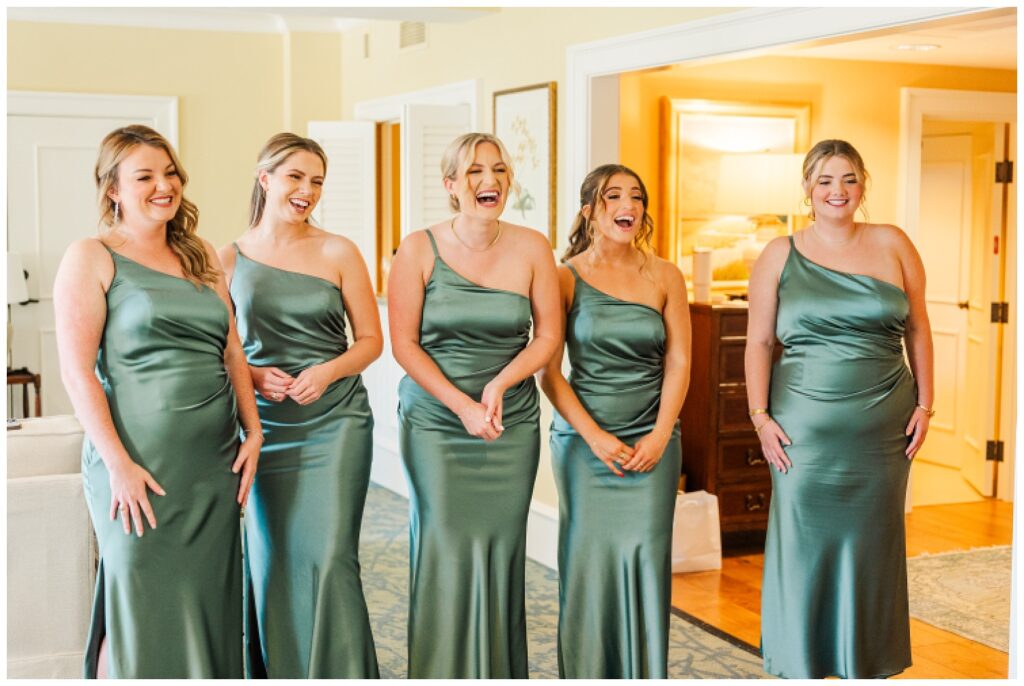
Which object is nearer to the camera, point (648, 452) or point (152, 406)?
point (152, 406)

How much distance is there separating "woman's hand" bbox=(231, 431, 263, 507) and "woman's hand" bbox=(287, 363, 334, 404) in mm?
143

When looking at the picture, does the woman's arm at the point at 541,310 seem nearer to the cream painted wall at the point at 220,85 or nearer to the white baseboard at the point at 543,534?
the white baseboard at the point at 543,534

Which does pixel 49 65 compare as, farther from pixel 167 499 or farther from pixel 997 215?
pixel 997 215

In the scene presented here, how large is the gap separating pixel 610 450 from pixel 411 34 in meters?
3.76

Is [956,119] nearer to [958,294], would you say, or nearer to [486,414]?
[958,294]

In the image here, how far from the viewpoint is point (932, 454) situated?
7.27 metres

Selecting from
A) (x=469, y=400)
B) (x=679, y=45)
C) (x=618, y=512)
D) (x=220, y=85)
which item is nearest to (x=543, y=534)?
(x=618, y=512)

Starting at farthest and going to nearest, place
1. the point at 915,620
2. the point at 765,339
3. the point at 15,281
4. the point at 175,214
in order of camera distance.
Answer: the point at 15,281
the point at 915,620
the point at 765,339
the point at 175,214

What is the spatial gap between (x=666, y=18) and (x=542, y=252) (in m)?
1.55

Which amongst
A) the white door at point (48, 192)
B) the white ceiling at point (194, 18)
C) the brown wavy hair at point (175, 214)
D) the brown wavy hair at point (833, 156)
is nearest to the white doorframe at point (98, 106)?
the white door at point (48, 192)

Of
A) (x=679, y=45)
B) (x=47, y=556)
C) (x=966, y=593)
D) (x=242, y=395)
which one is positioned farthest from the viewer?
(x=966, y=593)

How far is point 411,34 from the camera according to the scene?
6.34m

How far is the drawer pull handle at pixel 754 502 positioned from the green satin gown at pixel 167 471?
119 inches

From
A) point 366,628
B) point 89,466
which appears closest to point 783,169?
point 366,628
